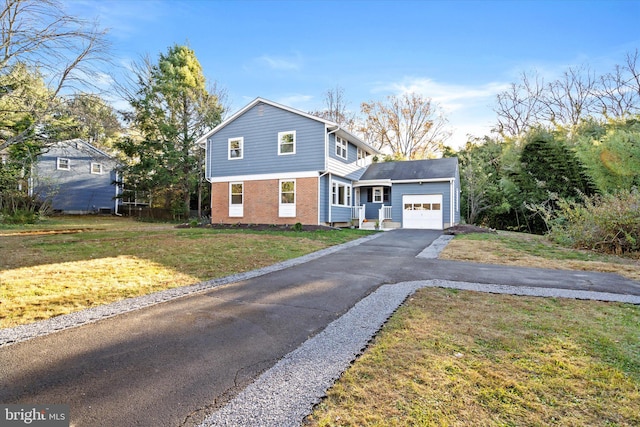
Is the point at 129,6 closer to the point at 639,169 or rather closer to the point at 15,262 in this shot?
the point at 15,262

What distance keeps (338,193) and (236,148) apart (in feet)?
21.1

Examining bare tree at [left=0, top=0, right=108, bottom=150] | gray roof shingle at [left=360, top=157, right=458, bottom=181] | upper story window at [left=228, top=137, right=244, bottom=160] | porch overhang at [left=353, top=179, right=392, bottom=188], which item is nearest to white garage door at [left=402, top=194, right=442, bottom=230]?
gray roof shingle at [left=360, top=157, right=458, bottom=181]

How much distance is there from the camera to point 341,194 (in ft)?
61.1

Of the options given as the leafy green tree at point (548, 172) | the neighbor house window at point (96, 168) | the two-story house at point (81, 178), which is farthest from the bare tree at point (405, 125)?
the neighbor house window at point (96, 168)

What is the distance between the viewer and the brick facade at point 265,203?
16344 mm

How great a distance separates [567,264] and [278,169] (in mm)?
13027

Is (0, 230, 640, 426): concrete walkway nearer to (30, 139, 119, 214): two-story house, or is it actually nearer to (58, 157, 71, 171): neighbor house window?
(30, 139, 119, 214): two-story house

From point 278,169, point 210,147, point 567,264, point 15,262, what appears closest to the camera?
point 15,262

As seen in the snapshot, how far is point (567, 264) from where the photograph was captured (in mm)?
7668

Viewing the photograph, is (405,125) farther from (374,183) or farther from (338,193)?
(338,193)

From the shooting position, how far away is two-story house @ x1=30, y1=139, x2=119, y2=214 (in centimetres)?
2512

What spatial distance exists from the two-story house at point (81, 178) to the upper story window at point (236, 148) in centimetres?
1166

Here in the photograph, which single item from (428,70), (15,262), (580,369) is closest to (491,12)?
(428,70)

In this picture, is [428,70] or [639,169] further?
[428,70]
